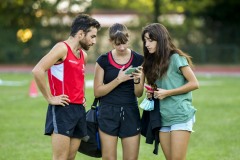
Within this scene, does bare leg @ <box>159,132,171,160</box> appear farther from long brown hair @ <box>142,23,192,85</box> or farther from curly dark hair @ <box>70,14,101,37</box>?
curly dark hair @ <box>70,14,101,37</box>

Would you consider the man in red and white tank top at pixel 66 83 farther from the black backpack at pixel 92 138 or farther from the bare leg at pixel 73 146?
the black backpack at pixel 92 138

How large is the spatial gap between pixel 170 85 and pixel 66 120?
3.92 feet

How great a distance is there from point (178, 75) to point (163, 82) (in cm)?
18

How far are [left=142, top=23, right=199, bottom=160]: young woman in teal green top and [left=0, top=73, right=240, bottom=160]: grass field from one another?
10.5 ft

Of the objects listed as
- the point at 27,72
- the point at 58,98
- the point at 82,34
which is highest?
the point at 82,34

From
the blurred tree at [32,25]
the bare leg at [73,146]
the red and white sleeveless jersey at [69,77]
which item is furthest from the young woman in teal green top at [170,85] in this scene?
the blurred tree at [32,25]

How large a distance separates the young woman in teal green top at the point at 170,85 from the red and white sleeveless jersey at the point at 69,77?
0.77m

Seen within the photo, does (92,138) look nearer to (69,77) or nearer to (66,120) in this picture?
(66,120)

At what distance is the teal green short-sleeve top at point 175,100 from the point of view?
675cm

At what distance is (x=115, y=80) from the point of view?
22.9 ft

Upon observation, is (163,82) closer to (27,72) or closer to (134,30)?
(27,72)

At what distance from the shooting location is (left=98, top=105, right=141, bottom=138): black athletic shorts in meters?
7.11

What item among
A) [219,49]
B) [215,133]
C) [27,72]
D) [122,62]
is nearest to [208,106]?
[215,133]

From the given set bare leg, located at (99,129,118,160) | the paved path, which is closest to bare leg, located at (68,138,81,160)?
bare leg, located at (99,129,118,160)
